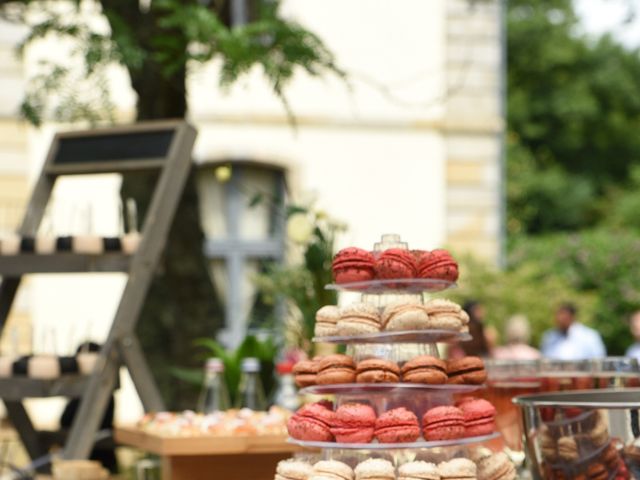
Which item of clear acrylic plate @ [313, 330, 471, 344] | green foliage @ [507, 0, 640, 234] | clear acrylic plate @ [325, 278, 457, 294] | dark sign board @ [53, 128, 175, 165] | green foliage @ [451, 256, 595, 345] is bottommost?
clear acrylic plate @ [313, 330, 471, 344]

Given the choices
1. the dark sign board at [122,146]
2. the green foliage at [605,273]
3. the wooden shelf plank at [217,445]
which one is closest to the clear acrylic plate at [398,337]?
the wooden shelf plank at [217,445]

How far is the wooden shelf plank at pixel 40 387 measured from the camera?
5.42 metres

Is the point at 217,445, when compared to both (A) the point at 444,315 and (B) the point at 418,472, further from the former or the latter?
(B) the point at 418,472

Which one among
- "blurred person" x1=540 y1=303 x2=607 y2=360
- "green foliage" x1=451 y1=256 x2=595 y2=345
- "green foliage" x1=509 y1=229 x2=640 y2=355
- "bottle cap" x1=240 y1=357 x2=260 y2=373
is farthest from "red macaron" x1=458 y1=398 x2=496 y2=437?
"green foliage" x1=509 y1=229 x2=640 y2=355

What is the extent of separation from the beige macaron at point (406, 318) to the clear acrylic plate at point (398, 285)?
0.09 metres

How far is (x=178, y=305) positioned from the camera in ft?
28.0

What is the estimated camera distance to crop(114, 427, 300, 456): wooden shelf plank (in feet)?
16.8

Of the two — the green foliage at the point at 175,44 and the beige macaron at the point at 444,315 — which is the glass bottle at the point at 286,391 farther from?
the beige macaron at the point at 444,315

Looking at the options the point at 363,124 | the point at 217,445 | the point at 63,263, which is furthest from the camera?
the point at 363,124

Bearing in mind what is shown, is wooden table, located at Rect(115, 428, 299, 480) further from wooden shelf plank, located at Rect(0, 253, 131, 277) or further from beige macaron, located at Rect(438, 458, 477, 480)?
beige macaron, located at Rect(438, 458, 477, 480)

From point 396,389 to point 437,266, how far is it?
37cm

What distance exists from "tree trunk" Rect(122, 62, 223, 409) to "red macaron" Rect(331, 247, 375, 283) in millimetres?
4651

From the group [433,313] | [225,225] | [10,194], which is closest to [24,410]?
[433,313]

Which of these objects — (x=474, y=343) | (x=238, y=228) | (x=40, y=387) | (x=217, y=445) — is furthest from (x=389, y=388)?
(x=238, y=228)
